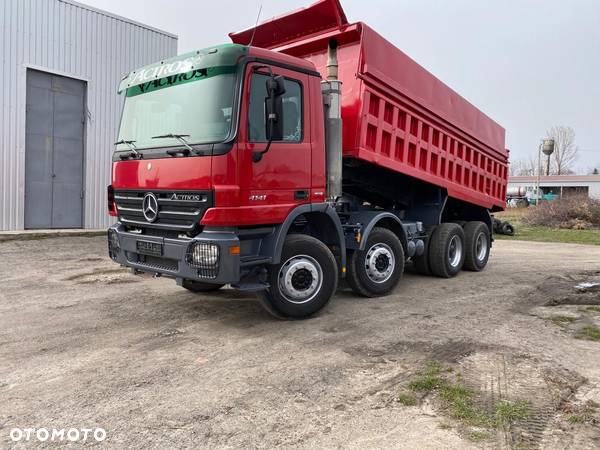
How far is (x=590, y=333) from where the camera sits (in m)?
5.27

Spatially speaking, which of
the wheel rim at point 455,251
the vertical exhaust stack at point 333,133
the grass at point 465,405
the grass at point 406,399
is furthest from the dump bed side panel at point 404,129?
the grass at point 406,399

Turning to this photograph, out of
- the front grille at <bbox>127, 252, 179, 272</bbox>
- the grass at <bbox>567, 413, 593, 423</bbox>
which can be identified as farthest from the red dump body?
the grass at <bbox>567, 413, 593, 423</bbox>

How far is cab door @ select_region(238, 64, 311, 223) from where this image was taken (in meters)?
4.87

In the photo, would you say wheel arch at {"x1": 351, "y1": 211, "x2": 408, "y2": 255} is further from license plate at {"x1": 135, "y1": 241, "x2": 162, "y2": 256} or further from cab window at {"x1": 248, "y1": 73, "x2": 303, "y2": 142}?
license plate at {"x1": 135, "y1": 241, "x2": 162, "y2": 256}

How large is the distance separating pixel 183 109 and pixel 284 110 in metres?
1.06

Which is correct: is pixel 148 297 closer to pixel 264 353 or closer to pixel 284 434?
A: pixel 264 353

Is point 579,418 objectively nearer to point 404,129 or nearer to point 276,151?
point 276,151

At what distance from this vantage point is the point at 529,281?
8578 millimetres

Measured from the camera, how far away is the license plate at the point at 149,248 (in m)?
5.16

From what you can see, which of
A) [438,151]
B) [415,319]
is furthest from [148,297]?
[438,151]

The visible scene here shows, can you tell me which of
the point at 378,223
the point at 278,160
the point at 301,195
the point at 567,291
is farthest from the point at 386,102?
the point at 567,291

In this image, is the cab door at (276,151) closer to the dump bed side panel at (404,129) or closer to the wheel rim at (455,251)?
the dump bed side panel at (404,129)

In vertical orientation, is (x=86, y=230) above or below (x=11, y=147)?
below

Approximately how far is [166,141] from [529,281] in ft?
21.8
